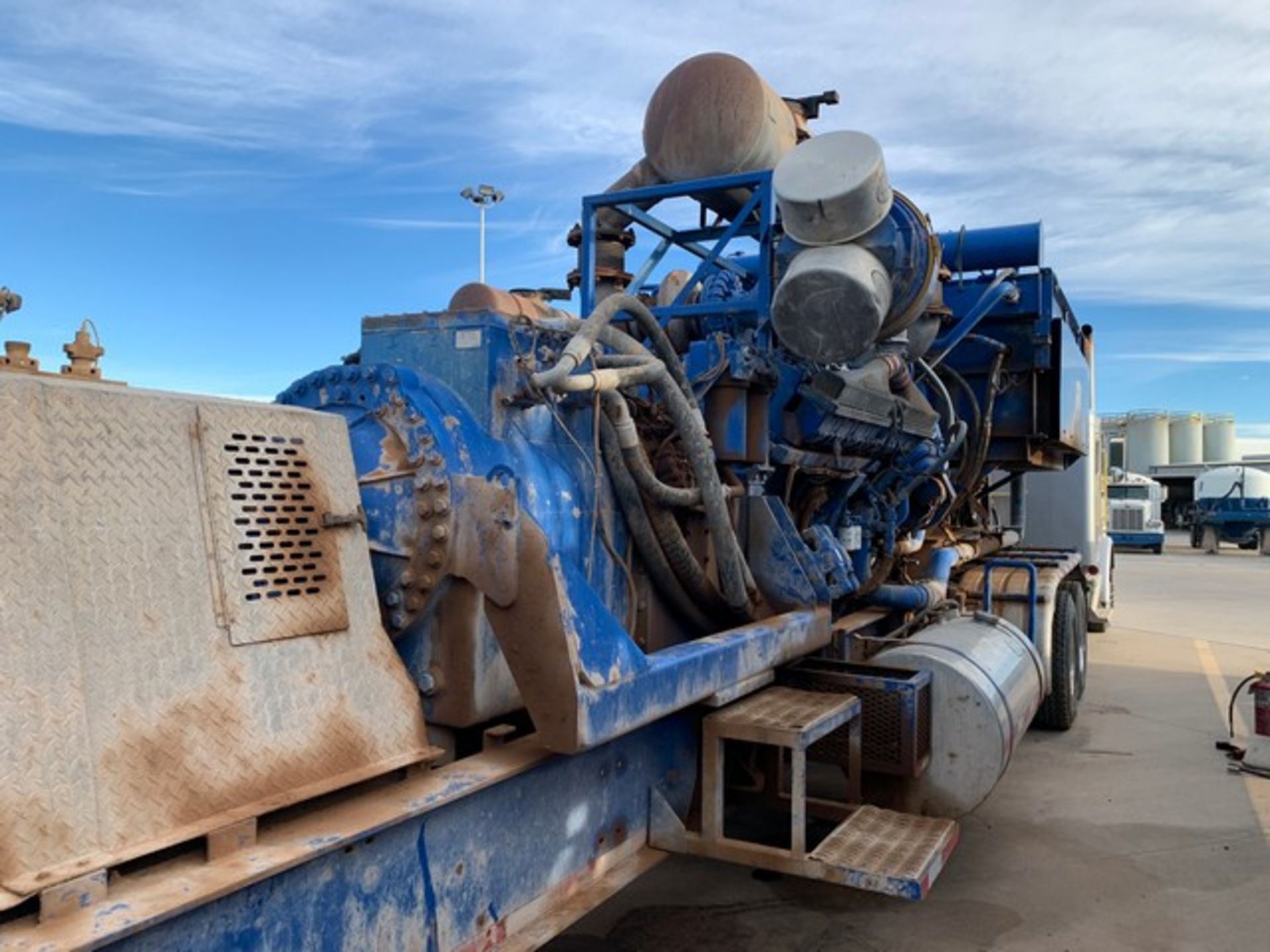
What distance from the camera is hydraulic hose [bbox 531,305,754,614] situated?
3262 mm

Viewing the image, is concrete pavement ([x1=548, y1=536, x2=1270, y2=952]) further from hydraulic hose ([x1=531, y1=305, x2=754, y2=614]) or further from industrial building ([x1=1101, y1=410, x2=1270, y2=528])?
industrial building ([x1=1101, y1=410, x2=1270, y2=528])

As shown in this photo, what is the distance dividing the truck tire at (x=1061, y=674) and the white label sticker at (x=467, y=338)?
515 cm

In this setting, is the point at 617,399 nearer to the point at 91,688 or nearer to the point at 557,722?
the point at 557,722

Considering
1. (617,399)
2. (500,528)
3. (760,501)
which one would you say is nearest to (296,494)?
(500,528)

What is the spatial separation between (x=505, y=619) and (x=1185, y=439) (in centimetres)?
5779

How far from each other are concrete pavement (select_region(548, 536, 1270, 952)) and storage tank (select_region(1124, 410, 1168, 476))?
48548 millimetres

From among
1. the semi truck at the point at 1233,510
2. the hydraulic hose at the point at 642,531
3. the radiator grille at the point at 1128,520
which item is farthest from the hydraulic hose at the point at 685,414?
the semi truck at the point at 1233,510

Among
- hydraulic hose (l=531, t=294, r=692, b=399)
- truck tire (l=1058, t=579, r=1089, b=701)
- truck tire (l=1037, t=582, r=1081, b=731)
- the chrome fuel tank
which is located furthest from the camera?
truck tire (l=1058, t=579, r=1089, b=701)

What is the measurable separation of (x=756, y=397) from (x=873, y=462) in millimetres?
1553

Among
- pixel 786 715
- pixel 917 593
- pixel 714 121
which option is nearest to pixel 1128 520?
→ pixel 917 593

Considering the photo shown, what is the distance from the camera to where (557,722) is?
8.68 feet

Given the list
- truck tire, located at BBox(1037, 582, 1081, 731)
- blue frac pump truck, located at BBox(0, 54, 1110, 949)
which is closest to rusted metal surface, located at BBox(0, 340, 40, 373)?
blue frac pump truck, located at BBox(0, 54, 1110, 949)

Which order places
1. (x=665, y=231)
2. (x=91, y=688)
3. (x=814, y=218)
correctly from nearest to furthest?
(x=91, y=688)
(x=814, y=218)
(x=665, y=231)

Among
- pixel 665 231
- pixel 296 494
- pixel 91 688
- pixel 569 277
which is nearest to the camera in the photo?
pixel 91 688
